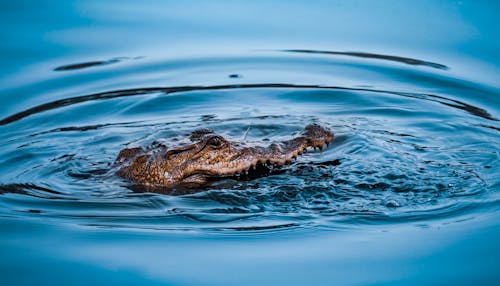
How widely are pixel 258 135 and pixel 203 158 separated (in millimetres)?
925

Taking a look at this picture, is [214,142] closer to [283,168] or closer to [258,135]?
[283,168]

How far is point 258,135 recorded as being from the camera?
704cm

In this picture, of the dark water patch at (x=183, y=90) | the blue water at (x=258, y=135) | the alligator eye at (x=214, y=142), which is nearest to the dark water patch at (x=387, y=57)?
the blue water at (x=258, y=135)

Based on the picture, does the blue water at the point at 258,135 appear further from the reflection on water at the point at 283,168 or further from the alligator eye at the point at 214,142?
the alligator eye at the point at 214,142

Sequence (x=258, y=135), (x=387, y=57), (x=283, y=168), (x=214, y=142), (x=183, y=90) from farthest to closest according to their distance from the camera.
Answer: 1. (x=387, y=57)
2. (x=183, y=90)
3. (x=258, y=135)
4. (x=283, y=168)
5. (x=214, y=142)

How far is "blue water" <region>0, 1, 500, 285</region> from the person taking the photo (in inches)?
183

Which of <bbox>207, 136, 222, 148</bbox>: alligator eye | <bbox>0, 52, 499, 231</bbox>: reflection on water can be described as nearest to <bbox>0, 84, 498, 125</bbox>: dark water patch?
<bbox>0, 52, 499, 231</bbox>: reflection on water

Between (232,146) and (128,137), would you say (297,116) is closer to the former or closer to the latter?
(232,146)

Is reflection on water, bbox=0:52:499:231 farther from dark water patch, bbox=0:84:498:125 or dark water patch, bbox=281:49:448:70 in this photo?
dark water patch, bbox=281:49:448:70

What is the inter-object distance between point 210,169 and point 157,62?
342 cm

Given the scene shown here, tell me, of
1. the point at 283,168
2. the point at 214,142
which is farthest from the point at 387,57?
the point at 214,142

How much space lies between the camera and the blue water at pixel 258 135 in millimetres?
4645

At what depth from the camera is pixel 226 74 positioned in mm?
8852

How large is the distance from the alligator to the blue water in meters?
0.16
